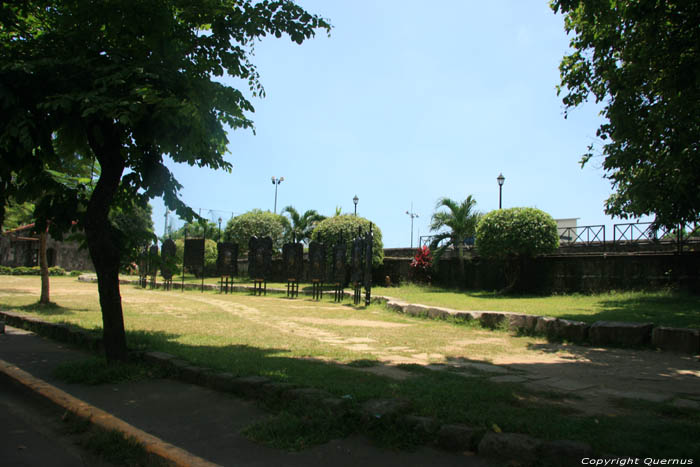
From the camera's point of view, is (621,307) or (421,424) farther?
(621,307)

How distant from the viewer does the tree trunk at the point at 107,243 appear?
5344 mm

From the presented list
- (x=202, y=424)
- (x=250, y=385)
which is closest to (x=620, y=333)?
(x=250, y=385)

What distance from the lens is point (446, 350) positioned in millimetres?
6859

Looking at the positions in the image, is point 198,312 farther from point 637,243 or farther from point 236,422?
point 637,243

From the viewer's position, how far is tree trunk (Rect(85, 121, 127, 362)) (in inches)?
210

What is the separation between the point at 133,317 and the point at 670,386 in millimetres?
9497

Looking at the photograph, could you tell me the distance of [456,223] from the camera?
19.2 m

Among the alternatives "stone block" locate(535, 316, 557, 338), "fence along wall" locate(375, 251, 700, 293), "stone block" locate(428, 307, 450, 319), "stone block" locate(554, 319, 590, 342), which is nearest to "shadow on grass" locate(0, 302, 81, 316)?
"stone block" locate(428, 307, 450, 319)

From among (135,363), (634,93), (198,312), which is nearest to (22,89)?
(135,363)

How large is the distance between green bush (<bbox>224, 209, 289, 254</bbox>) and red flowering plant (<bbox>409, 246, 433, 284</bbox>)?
1193cm

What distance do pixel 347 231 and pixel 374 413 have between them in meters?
19.1

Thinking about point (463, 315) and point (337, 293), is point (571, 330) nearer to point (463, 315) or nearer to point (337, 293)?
point (463, 315)

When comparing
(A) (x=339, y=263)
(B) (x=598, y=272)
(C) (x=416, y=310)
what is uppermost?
(A) (x=339, y=263)

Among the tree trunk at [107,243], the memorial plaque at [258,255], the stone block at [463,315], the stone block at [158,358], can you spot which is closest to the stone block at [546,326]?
the stone block at [463,315]
